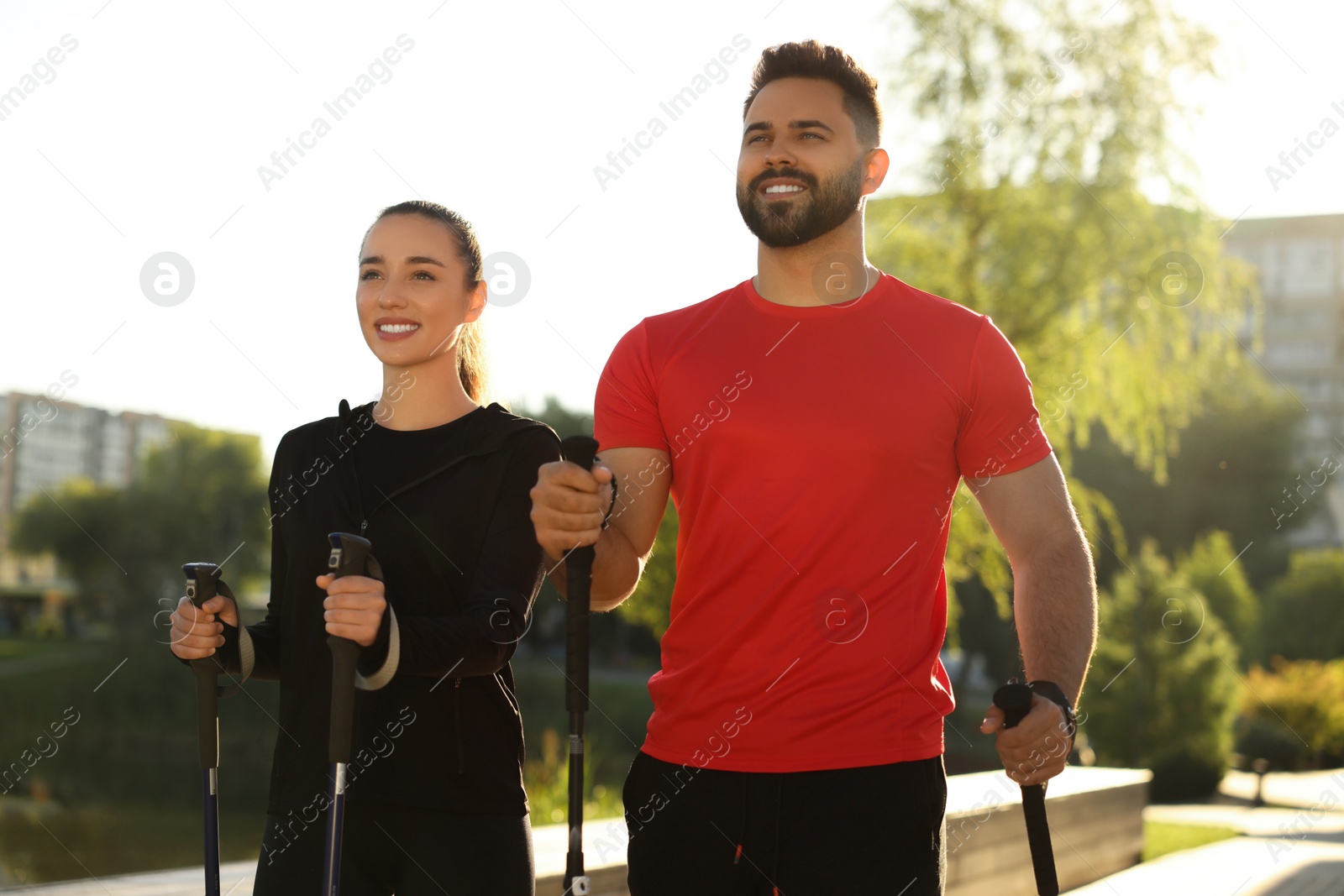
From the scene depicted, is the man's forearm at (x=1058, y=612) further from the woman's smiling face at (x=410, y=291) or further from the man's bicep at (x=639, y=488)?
the woman's smiling face at (x=410, y=291)

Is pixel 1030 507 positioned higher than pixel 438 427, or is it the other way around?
pixel 438 427

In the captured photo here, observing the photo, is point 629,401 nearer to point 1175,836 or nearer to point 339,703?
point 339,703

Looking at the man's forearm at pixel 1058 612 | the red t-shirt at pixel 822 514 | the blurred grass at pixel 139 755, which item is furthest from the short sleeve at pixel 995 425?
the blurred grass at pixel 139 755

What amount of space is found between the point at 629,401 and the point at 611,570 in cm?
36

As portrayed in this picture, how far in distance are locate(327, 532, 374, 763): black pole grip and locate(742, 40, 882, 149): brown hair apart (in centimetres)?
124

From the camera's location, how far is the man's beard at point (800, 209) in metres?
2.52

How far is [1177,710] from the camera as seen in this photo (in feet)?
63.7

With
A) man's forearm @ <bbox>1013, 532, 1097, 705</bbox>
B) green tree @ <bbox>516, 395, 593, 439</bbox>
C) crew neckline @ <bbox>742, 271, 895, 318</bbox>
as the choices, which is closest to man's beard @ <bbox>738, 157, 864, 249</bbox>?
crew neckline @ <bbox>742, 271, 895, 318</bbox>

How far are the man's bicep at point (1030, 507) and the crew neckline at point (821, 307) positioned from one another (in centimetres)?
44

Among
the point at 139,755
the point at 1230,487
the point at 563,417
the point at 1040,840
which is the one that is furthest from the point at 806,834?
the point at 1230,487

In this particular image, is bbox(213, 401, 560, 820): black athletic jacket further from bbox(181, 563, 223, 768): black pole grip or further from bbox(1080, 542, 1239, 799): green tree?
bbox(1080, 542, 1239, 799): green tree

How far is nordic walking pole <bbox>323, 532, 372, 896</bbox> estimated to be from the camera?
7.06ft

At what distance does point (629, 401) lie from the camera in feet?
8.61

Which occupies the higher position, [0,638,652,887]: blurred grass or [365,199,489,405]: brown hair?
[365,199,489,405]: brown hair
